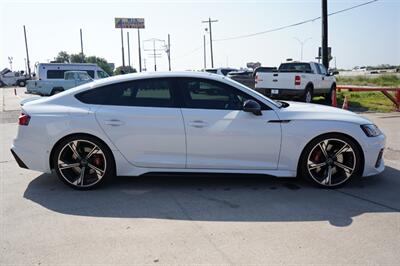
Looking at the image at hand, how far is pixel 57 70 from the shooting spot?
86.5 feet

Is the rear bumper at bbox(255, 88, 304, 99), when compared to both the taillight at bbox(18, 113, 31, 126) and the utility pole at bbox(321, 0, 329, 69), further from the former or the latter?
the taillight at bbox(18, 113, 31, 126)

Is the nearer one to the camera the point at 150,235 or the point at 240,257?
the point at 240,257

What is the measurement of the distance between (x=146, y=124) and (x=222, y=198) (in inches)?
51.6

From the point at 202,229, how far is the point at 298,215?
42.6 inches

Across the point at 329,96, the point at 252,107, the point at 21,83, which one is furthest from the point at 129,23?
the point at 252,107

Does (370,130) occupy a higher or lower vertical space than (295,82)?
lower

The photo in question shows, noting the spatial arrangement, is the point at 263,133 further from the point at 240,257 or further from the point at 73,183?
the point at 73,183

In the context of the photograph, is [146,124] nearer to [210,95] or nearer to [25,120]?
[210,95]

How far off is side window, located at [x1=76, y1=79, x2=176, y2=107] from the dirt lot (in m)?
1.12

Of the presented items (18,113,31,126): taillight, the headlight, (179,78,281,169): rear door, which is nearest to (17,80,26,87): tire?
(18,113,31,126): taillight

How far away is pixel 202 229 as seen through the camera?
3.95 meters

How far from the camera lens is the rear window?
1667 centimetres

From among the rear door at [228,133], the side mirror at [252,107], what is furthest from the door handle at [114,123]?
the side mirror at [252,107]

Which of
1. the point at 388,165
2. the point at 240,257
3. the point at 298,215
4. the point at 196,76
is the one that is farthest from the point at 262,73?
the point at 240,257
